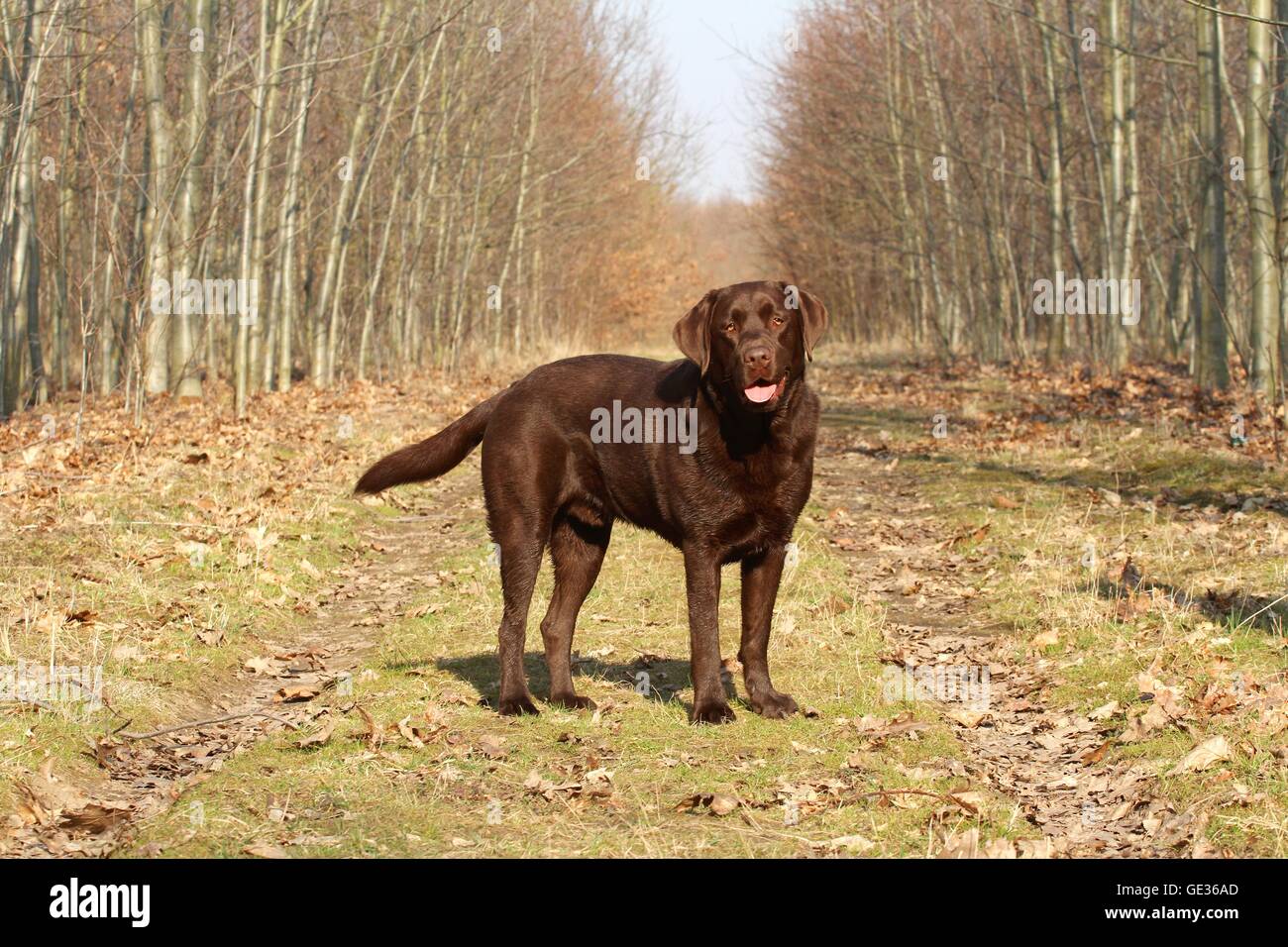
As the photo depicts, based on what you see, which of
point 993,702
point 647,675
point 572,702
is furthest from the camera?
point 647,675

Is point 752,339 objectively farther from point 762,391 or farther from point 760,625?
point 760,625

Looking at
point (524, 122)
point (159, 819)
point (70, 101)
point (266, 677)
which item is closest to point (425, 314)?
point (524, 122)

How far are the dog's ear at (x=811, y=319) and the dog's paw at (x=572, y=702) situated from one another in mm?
1853

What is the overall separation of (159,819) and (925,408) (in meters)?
16.0

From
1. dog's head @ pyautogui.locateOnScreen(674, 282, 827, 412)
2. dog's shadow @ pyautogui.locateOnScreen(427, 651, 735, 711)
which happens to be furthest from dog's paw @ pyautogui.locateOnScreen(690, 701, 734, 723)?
dog's head @ pyautogui.locateOnScreen(674, 282, 827, 412)

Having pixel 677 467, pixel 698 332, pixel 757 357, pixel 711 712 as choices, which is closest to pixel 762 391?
pixel 757 357

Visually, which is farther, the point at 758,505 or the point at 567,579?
the point at 567,579

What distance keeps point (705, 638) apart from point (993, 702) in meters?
1.51

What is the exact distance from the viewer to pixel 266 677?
6816 mm

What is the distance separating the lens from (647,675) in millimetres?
6590

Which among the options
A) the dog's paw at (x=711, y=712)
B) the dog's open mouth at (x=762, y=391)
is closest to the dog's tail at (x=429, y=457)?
the dog's open mouth at (x=762, y=391)
